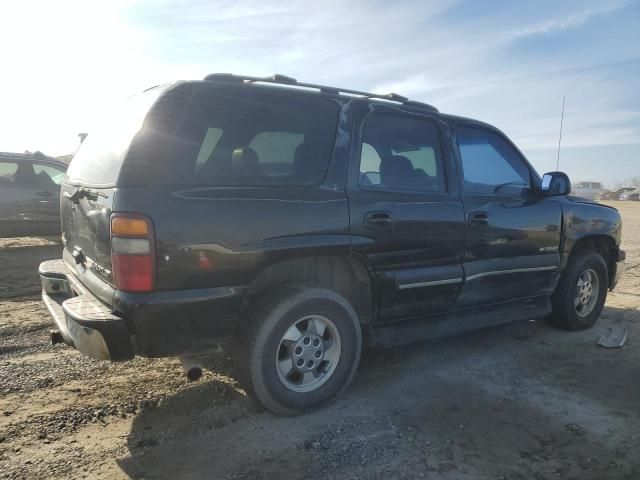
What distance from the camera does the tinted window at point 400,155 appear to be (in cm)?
351

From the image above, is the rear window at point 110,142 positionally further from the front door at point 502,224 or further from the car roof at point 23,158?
the car roof at point 23,158

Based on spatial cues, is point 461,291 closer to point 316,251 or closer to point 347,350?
point 347,350

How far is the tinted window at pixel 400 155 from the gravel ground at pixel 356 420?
Answer: 148cm

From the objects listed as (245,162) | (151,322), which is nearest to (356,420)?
(151,322)

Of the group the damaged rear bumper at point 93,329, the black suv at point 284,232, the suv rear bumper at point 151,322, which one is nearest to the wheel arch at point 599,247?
the black suv at point 284,232

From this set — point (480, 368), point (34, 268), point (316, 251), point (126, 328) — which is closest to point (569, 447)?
point (480, 368)

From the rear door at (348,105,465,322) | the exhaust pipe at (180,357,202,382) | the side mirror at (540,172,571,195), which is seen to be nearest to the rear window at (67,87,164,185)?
the exhaust pipe at (180,357,202,382)

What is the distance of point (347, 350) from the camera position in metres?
3.31

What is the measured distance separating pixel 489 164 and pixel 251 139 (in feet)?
7.33

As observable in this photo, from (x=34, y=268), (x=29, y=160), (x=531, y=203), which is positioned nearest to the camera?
(x=531, y=203)

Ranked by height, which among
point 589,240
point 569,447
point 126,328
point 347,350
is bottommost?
point 569,447

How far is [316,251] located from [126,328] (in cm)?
118

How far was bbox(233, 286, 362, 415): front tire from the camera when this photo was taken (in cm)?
296

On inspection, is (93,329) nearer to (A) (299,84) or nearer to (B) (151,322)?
(B) (151,322)
